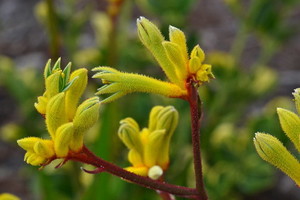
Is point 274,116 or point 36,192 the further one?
point 36,192

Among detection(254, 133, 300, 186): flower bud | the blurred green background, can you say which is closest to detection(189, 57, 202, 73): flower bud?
detection(254, 133, 300, 186): flower bud

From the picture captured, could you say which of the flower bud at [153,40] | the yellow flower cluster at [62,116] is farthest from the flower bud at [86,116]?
the flower bud at [153,40]

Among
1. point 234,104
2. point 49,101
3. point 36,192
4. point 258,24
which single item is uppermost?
point 258,24

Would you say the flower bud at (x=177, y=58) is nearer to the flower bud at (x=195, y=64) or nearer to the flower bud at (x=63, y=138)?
the flower bud at (x=195, y=64)

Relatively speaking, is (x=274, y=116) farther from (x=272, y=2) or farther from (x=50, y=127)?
(x=50, y=127)

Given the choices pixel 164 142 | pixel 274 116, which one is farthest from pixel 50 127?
pixel 274 116

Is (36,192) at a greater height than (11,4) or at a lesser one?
lesser

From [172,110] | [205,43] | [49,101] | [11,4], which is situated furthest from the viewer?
[11,4]

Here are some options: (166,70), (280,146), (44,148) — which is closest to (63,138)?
(44,148)
